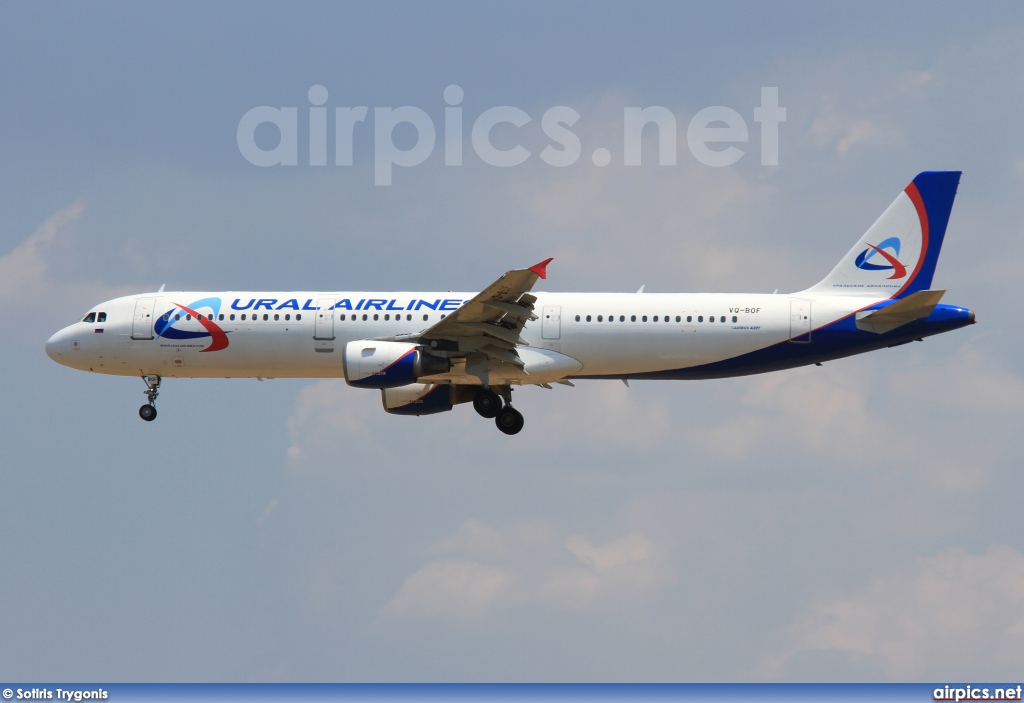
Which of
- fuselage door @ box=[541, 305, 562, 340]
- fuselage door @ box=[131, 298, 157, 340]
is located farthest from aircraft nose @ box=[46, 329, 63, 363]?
fuselage door @ box=[541, 305, 562, 340]

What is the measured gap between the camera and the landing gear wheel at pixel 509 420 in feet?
184

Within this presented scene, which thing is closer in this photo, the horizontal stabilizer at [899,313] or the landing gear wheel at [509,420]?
the horizontal stabilizer at [899,313]

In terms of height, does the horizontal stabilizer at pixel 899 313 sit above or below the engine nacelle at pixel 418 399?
above

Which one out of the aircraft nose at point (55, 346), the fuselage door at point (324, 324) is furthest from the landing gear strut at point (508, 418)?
the aircraft nose at point (55, 346)

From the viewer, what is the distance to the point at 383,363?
172 feet

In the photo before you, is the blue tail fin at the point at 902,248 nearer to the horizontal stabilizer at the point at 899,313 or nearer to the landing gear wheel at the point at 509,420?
the horizontal stabilizer at the point at 899,313

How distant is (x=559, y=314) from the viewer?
54.3 m

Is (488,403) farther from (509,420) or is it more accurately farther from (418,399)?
(418,399)

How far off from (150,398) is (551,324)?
50.9 feet

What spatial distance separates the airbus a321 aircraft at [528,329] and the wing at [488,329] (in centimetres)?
6

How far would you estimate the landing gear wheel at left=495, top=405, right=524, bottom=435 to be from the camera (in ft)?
184

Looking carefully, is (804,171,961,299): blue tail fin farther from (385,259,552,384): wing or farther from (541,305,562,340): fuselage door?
(385,259,552,384): wing

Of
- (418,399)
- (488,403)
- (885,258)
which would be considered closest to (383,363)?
(488,403)

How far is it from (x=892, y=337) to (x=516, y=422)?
44.7ft
